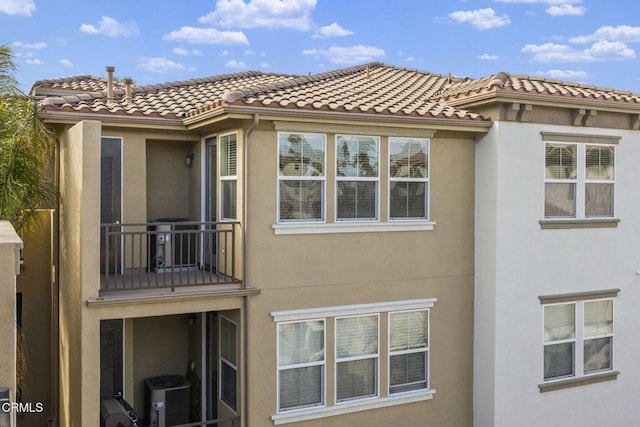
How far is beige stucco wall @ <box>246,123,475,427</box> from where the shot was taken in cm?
1030

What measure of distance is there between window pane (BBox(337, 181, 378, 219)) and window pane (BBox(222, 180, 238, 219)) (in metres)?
1.78

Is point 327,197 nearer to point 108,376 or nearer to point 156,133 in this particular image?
point 156,133

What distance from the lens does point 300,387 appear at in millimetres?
10742

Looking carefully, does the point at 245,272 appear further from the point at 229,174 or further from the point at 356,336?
the point at 356,336

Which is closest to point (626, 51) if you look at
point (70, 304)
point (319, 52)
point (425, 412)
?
point (319, 52)

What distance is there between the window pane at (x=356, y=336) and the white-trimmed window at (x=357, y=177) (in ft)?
5.88

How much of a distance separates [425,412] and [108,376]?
585 centimetres

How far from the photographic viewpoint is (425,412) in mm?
11680

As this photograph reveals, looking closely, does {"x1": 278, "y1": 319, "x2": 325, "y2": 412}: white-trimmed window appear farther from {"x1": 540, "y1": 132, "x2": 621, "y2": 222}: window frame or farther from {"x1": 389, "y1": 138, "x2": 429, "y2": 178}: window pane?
{"x1": 540, "y1": 132, "x2": 621, "y2": 222}: window frame

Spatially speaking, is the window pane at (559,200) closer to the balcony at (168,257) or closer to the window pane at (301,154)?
the window pane at (301,154)

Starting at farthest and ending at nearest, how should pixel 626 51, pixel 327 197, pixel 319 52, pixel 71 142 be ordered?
pixel 626 51, pixel 319 52, pixel 327 197, pixel 71 142

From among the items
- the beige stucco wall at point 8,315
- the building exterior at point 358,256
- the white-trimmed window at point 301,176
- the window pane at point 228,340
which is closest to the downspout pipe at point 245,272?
the building exterior at point 358,256

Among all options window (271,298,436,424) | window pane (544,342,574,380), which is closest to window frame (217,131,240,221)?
window (271,298,436,424)

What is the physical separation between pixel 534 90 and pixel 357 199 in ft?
12.3
